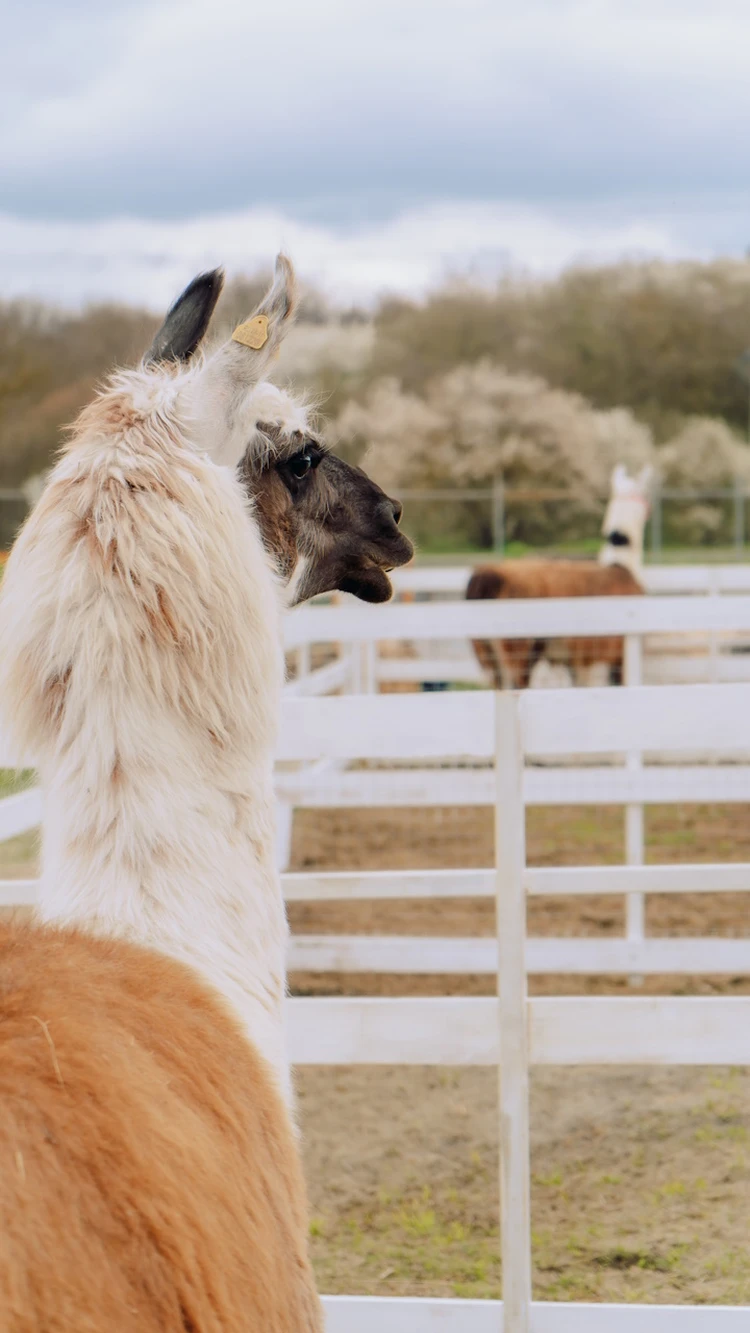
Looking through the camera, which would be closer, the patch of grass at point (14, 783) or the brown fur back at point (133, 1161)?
the brown fur back at point (133, 1161)

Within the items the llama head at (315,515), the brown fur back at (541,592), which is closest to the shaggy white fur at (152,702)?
the llama head at (315,515)

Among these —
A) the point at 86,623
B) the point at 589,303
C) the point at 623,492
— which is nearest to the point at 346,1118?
the point at 86,623

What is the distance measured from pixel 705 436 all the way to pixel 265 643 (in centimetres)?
3009

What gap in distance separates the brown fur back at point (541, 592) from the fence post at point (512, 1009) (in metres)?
8.04

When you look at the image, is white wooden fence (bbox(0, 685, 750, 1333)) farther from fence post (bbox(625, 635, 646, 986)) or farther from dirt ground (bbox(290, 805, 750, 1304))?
fence post (bbox(625, 635, 646, 986))

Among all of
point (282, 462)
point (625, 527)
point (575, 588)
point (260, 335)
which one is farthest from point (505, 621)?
point (625, 527)

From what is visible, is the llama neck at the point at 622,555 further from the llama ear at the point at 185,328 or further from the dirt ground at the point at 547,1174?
the llama ear at the point at 185,328

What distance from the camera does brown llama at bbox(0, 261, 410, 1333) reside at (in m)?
1.08

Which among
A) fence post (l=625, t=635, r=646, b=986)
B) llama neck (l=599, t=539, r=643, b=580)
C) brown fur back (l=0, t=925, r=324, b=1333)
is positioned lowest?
fence post (l=625, t=635, r=646, b=986)

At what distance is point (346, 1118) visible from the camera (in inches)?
170

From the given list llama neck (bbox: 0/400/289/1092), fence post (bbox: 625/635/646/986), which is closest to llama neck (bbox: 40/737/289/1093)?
llama neck (bbox: 0/400/289/1092)

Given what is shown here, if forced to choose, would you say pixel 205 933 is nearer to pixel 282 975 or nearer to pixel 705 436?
pixel 282 975

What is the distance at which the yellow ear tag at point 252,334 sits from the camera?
1.79 metres

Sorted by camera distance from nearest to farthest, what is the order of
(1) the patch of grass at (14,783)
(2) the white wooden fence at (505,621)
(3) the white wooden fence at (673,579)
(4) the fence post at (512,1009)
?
(4) the fence post at (512,1009)
(1) the patch of grass at (14,783)
(2) the white wooden fence at (505,621)
(3) the white wooden fence at (673,579)
